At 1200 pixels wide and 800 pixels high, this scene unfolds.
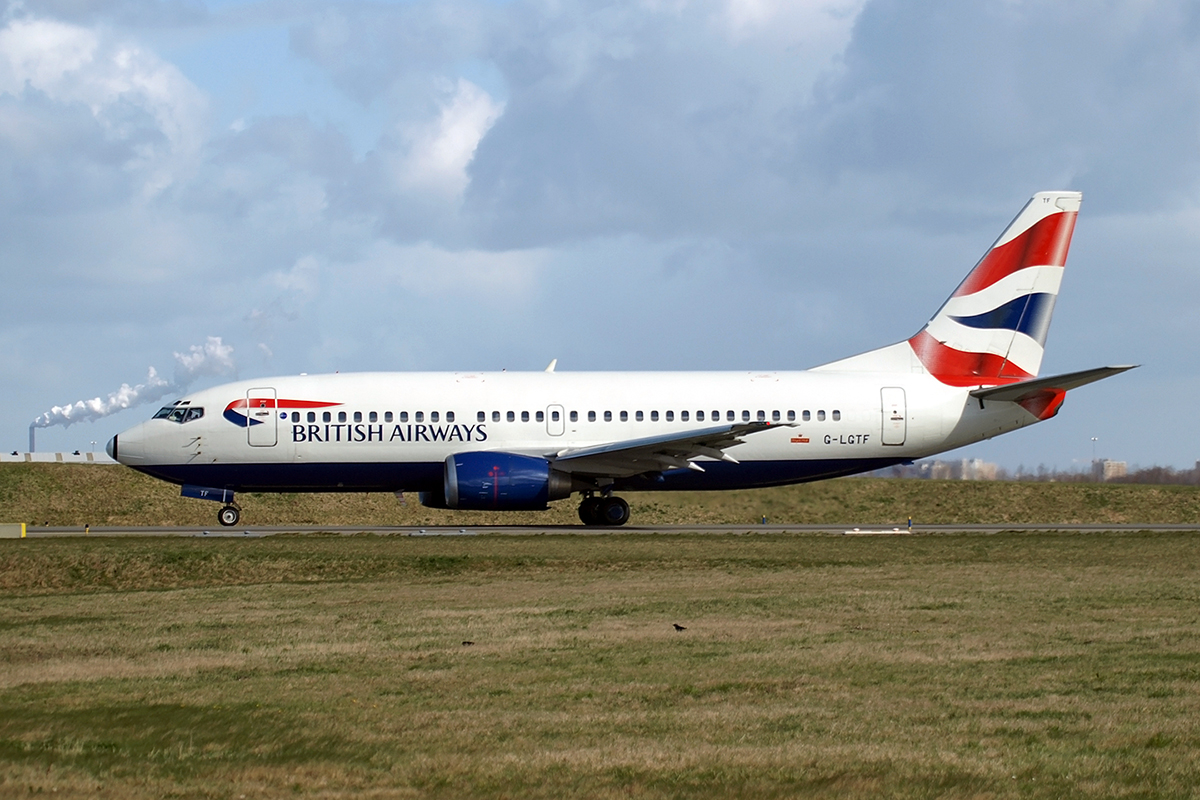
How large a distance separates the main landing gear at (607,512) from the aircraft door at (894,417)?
722 cm

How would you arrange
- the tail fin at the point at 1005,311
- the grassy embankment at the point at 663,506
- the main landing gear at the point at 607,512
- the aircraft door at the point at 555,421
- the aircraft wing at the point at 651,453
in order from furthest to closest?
the grassy embankment at the point at 663,506, the tail fin at the point at 1005,311, the main landing gear at the point at 607,512, the aircraft door at the point at 555,421, the aircraft wing at the point at 651,453

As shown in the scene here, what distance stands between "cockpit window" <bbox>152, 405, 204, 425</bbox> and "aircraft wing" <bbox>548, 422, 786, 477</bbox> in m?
9.29

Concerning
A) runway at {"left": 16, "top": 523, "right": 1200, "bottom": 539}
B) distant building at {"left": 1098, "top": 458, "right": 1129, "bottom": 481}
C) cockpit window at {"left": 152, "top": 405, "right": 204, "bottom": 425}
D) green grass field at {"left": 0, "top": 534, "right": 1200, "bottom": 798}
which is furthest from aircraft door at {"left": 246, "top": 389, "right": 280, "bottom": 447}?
distant building at {"left": 1098, "top": 458, "right": 1129, "bottom": 481}

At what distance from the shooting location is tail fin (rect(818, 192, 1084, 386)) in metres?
35.3

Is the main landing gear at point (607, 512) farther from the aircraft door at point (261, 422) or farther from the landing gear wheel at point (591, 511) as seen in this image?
the aircraft door at point (261, 422)

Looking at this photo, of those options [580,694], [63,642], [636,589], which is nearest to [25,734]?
[580,694]

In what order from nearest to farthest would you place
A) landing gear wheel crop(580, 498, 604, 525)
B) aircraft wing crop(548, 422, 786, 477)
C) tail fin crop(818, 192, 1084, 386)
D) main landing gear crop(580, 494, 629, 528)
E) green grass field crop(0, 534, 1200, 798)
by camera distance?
green grass field crop(0, 534, 1200, 798)
aircraft wing crop(548, 422, 786, 477)
main landing gear crop(580, 494, 629, 528)
landing gear wheel crop(580, 498, 604, 525)
tail fin crop(818, 192, 1084, 386)

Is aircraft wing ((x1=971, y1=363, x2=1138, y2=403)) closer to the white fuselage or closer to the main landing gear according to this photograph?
the white fuselage

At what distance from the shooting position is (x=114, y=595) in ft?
61.6

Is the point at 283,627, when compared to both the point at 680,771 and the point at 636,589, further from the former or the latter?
the point at 680,771

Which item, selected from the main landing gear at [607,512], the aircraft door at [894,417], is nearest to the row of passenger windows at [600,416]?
the aircraft door at [894,417]

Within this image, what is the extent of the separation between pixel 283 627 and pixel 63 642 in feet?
7.50

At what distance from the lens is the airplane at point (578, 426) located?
3281cm

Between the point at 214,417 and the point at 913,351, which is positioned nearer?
the point at 214,417
